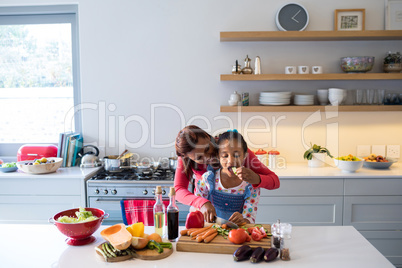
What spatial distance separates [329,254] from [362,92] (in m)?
2.19

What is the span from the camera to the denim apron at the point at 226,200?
81.7 inches

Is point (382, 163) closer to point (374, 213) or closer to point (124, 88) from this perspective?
point (374, 213)

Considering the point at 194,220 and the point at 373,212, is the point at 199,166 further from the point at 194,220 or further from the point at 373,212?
the point at 373,212

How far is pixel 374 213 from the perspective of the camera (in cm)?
305

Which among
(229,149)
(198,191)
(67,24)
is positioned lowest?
(198,191)

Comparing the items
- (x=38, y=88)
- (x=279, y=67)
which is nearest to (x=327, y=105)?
(x=279, y=67)

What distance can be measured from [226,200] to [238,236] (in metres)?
0.47

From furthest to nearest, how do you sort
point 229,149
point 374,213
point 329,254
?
1. point 374,213
2. point 229,149
3. point 329,254

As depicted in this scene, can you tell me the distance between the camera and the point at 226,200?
2.08 m

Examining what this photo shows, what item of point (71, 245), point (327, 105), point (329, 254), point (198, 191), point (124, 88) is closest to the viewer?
point (329, 254)

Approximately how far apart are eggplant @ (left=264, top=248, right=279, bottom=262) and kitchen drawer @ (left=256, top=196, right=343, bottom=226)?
4.86 feet

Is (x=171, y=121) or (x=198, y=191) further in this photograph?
(x=171, y=121)

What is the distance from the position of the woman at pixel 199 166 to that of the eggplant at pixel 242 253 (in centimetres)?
34

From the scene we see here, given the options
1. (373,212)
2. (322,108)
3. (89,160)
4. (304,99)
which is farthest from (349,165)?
(89,160)
